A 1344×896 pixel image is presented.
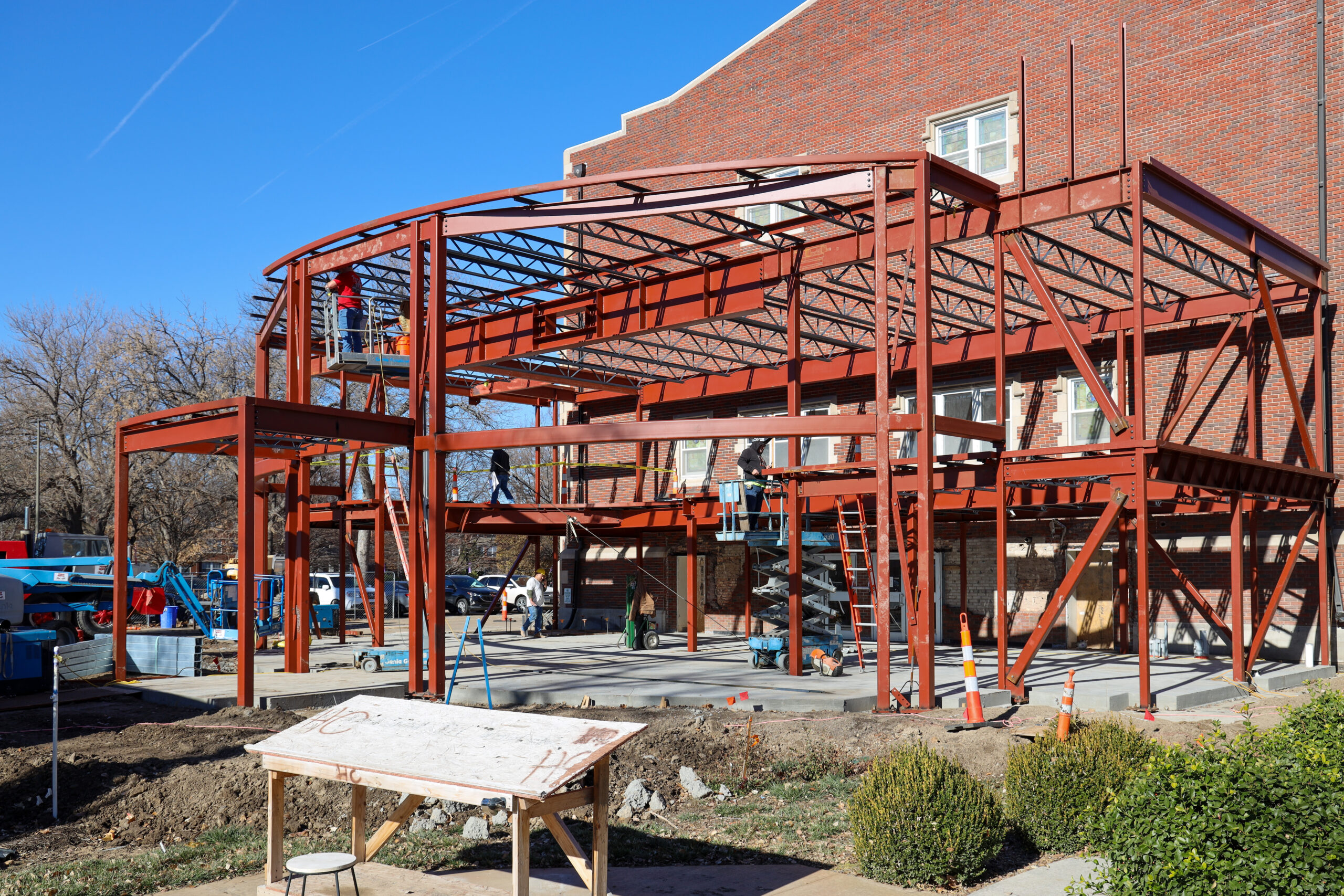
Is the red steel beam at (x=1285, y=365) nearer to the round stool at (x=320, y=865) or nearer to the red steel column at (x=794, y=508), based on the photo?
the red steel column at (x=794, y=508)

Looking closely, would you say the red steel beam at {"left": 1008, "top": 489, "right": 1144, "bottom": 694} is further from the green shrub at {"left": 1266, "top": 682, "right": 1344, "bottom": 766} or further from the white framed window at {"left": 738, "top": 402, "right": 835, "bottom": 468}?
the white framed window at {"left": 738, "top": 402, "right": 835, "bottom": 468}

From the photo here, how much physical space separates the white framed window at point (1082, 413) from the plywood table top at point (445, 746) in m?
18.6

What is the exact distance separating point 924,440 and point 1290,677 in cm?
860

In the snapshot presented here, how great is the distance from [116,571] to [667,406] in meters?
16.9

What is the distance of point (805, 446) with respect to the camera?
94.7 ft

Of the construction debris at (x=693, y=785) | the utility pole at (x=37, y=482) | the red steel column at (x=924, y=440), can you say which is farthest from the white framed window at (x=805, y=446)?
the utility pole at (x=37, y=482)

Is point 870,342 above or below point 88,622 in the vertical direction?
above

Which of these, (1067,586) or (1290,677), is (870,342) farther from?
(1067,586)

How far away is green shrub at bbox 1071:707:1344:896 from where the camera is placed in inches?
199

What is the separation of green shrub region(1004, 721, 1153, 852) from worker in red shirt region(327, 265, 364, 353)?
50.3 feet

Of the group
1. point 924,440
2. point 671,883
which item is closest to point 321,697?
point 924,440

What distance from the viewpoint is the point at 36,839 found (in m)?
9.44

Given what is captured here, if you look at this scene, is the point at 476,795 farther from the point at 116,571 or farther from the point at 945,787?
the point at 116,571

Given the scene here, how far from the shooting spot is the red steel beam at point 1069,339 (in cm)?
1478
